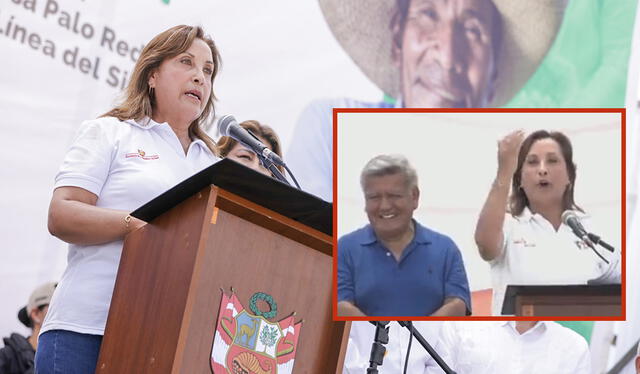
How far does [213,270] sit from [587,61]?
3.00 meters

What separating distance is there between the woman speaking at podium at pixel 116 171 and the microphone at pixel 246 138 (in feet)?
0.34

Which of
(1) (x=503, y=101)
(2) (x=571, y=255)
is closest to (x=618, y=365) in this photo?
(1) (x=503, y=101)

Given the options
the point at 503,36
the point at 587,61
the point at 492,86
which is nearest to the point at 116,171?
the point at 492,86

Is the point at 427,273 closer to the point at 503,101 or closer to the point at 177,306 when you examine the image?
the point at 177,306

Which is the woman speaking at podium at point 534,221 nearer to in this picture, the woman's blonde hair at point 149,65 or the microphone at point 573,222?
the microphone at point 573,222

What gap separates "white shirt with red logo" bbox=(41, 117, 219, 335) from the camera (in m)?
2.18

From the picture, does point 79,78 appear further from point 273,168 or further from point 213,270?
point 213,270

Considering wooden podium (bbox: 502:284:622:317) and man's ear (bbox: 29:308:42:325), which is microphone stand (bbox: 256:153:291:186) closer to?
wooden podium (bbox: 502:284:622:317)

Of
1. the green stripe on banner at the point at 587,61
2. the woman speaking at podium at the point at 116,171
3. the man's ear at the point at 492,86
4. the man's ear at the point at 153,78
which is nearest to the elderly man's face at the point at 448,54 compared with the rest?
the man's ear at the point at 492,86

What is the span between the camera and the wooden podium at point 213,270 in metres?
1.88

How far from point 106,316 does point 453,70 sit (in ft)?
8.50

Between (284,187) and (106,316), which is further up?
(284,187)

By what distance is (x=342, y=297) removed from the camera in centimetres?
196

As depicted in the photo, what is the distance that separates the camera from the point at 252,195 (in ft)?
6.50
